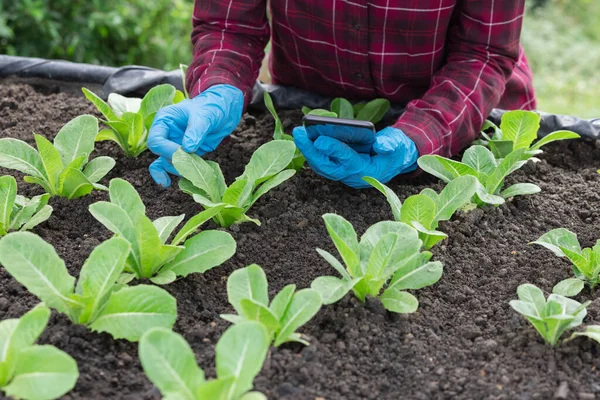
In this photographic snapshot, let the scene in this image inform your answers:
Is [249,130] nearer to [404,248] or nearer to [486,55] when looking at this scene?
[486,55]

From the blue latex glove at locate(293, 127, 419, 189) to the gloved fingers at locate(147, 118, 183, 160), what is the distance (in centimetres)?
29

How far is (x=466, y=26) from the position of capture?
→ 1.98m

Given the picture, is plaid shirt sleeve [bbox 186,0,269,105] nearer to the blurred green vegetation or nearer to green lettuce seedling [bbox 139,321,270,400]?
green lettuce seedling [bbox 139,321,270,400]

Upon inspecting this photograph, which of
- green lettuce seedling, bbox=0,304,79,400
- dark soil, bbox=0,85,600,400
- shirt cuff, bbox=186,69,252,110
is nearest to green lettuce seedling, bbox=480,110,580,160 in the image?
dark soil, bbox=0,85,600,400

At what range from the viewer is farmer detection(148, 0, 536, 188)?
1.79m

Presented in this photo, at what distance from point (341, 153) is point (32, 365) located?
2.85 ft

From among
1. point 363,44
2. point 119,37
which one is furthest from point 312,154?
point 119,37

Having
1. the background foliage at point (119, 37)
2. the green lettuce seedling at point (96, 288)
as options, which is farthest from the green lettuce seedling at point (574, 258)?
the background foliage at point (119, 37)

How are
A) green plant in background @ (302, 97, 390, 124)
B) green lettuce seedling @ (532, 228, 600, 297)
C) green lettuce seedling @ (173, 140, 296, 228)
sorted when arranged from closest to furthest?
green lettuce seedling @ (532, 228, 600, 297) → green lettuce seedling @ (173, 140, 296, 228) → green plant in background @ (302, 97, 390, 124)

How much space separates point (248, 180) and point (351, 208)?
0.28 m

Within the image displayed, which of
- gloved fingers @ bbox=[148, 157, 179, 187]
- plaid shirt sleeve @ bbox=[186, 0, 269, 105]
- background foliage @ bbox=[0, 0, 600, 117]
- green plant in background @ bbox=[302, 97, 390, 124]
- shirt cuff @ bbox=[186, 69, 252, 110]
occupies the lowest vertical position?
background foliage @ bbox=[0, 0, 600, 117]

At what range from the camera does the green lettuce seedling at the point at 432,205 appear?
1.51 meters

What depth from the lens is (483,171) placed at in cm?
179

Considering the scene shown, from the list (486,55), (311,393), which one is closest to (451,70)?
(486,55)
